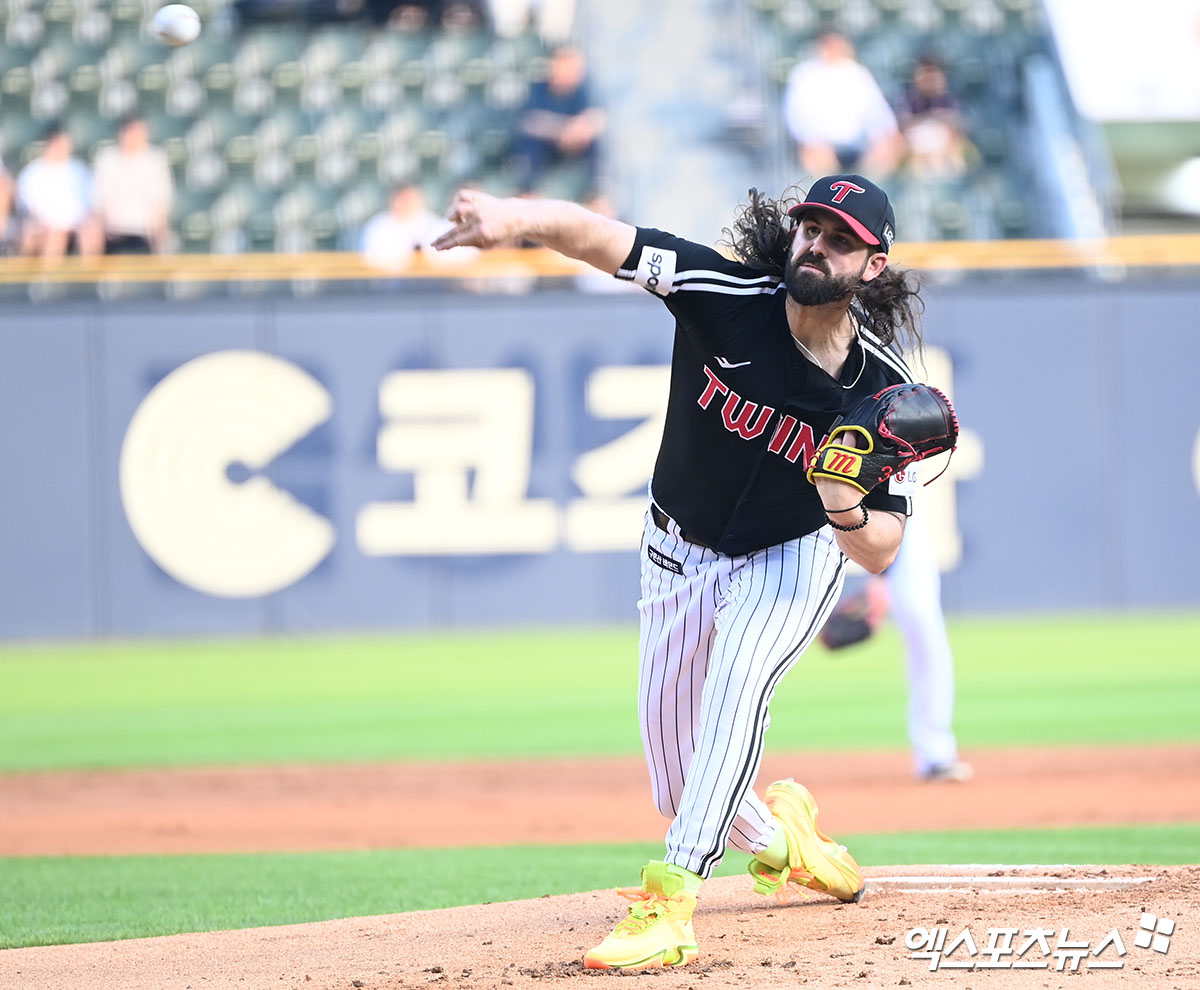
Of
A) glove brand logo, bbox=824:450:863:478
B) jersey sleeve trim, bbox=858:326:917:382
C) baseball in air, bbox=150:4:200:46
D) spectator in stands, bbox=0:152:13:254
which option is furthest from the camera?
spectator in stands, bbox=0:152:13:254

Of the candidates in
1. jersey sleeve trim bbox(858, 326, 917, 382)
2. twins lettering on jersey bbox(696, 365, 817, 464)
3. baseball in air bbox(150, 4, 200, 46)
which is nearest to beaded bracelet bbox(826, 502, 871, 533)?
twins lettering on jersey bbox(696, 365, 817, 464)

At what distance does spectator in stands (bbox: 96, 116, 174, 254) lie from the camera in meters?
13.8

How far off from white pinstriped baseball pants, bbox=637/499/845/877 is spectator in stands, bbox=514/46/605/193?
10839mm

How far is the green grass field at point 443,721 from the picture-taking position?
538 centimetres

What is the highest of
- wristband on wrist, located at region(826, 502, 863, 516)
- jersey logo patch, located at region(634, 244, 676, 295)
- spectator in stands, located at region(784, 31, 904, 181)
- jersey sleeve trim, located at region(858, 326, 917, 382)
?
spectator in stands, located at region(784, 31, 904, 181)

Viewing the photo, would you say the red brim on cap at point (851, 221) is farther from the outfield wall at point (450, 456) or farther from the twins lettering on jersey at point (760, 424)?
the outfield wall at point (450, 456)

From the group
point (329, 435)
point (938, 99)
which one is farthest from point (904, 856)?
point (938, 99)

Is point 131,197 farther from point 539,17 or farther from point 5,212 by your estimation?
point 539,17

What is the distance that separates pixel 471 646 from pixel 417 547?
916 millimetres

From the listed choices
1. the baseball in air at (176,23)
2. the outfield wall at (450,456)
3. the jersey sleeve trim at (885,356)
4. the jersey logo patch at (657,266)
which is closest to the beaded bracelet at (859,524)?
the jersey sleeve trim at (885,356)

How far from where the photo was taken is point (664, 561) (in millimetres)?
4258

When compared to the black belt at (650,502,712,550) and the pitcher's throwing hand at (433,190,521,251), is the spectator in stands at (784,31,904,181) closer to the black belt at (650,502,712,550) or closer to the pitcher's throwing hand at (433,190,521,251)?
the black belt at (650,502,712,550)

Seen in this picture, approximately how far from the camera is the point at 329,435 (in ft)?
43.3

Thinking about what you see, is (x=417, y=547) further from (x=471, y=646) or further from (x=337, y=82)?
(x=337, y=82)
